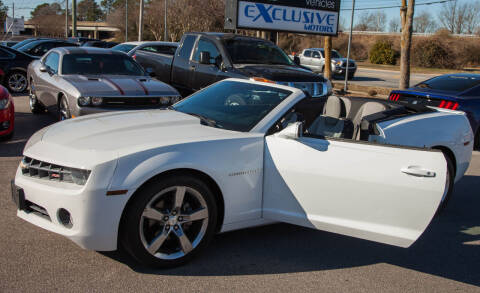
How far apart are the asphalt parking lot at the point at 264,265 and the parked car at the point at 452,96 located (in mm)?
4550

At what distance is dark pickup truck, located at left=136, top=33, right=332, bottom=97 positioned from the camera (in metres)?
9.80

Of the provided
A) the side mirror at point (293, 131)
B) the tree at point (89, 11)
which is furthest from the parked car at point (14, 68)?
the tree at point (89, 11)

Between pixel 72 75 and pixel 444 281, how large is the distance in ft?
23.4

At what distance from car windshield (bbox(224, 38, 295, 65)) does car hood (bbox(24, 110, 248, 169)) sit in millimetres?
6047

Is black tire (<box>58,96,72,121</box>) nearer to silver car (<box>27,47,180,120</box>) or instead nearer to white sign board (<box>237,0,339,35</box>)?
silver car (<box>27,47,180,120</box>)

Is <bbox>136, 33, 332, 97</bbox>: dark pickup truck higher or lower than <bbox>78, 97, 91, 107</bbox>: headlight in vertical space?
higher

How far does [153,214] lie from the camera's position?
147 inches

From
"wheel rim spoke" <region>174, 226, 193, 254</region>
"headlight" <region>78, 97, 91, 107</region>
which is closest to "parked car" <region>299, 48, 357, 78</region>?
"headlight" <region>78, 97, 91, 107</region>

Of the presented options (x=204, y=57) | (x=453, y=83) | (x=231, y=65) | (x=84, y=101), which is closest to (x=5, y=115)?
(x=84, y=101)

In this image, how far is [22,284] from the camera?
348cm

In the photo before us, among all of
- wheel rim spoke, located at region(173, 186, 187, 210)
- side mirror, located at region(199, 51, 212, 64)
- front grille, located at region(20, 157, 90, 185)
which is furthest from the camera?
side mirror, located at region(199, 51, 212, 64)

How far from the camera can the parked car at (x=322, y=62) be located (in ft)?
94.2

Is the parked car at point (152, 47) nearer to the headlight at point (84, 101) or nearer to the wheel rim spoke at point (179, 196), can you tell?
the headlight at point (84, 101)

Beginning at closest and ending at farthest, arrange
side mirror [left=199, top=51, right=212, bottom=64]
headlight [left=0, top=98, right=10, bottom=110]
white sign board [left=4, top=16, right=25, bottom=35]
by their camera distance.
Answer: headlight [left=0, top=98, right=10, bottom=110] < side mirror [left=199, top=51, right=212, bottom=64] < white sign board [left=4, top=16, right=25, bottom=35]
